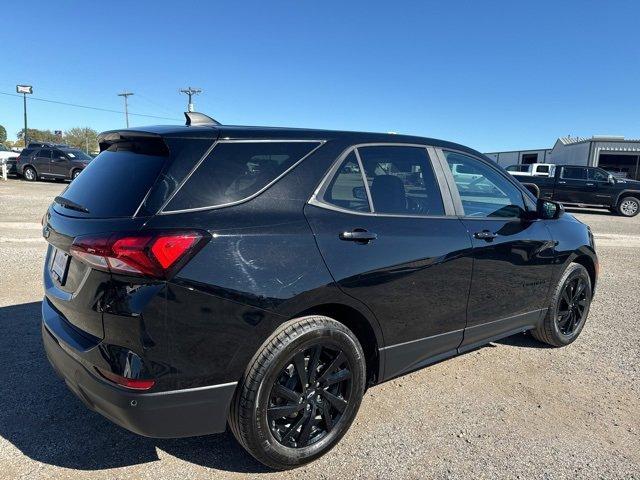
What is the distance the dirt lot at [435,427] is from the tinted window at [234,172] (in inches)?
56.7

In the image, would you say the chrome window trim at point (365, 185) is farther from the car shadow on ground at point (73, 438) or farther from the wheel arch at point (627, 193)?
the wheel arch at point (627, 193)

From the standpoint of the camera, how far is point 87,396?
90.2 inches

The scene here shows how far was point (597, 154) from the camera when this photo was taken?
39312 mm

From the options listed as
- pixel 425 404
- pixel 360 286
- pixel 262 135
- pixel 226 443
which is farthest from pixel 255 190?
pixel 425 404

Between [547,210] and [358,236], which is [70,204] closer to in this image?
[358,236]

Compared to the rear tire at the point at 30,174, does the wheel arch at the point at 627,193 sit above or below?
above

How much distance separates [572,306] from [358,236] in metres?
2.83

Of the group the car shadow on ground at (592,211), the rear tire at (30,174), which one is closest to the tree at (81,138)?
the rear tire at (30,174)

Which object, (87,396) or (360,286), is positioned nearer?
→ (87,396)

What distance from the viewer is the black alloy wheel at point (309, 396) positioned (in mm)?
2461

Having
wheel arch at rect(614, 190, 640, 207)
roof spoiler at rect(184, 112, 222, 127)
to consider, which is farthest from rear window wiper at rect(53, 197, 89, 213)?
wheel arch at rect(614, 190, 640, 207)

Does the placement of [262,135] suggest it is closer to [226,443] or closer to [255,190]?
[255,190]

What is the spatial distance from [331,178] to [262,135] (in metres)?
0.45

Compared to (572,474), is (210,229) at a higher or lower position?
higher
